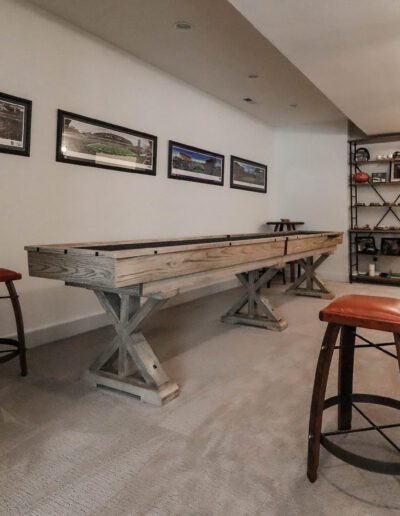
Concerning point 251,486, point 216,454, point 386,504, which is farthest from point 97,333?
point 386,504

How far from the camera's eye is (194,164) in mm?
4852

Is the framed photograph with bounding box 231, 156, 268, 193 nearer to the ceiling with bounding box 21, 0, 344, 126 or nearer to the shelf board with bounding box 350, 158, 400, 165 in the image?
the ceiling with bounding box 21, 0, 344, 126

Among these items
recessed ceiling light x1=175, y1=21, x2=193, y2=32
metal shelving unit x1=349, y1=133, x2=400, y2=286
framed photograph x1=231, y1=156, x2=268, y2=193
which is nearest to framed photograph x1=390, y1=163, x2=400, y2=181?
metal shelving unit x1=349, y1=133, x2=400, y2=286

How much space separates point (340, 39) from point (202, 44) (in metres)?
1.32

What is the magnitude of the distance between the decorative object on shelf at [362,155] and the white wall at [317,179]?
0.20m

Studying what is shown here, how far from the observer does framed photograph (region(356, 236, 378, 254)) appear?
6160 mm

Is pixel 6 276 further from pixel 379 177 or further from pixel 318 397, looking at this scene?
pixel 379 177

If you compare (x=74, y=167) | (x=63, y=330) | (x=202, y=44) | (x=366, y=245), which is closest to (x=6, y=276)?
(x=63, y=330)

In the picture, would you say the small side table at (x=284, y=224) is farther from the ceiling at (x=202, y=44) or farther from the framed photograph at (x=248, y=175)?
the ceiling at (x=202, y=44)

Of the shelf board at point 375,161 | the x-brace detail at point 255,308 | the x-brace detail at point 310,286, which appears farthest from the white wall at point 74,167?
the shelf board at point 375,161

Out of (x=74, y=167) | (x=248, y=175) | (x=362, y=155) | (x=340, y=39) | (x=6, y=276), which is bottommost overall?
(x=6, y=276)

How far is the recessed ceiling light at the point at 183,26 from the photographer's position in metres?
3.20

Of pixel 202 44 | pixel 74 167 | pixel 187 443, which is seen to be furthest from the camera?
pixel 202 44

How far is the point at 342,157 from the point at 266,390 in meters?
5.07
